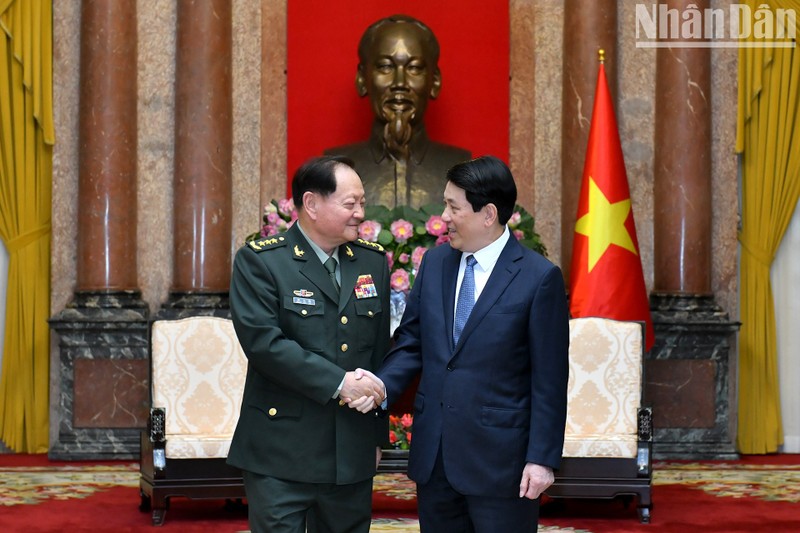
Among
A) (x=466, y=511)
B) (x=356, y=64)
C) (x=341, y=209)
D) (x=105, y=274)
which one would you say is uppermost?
(x=356, y=64)

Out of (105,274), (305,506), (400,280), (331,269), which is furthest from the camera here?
(105,274)

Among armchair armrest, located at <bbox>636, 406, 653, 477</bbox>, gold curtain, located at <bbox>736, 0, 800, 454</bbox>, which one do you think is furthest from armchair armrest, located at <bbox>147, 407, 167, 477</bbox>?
gold curtain, located at <bbox>736, 0, 800, 454</bbox>

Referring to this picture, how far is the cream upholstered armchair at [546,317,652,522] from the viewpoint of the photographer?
5.59 metres

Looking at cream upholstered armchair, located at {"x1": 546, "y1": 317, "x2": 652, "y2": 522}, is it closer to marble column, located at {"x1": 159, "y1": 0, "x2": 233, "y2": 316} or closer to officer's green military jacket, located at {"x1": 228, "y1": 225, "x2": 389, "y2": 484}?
officer's green military jacket, located at {"x1": 228, "y1": 225, "x2": 389, "y2": 484}

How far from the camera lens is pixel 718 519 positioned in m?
5.67

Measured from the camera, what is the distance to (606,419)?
227 inches

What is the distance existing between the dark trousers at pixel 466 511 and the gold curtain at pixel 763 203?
17.2 feet

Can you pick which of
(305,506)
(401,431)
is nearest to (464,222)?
(305,506)

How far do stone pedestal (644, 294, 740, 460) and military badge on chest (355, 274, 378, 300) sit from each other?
468 centimetres

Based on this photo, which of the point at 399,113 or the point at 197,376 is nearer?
the point at 197,376

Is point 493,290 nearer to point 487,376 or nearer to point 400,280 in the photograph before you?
point 487,376

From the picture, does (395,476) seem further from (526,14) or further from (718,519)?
(526,14)

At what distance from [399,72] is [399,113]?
260 millimetres

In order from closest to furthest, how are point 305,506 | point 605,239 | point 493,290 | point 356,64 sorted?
point 493,290, point 305,506, point 605,239, point 356,64
